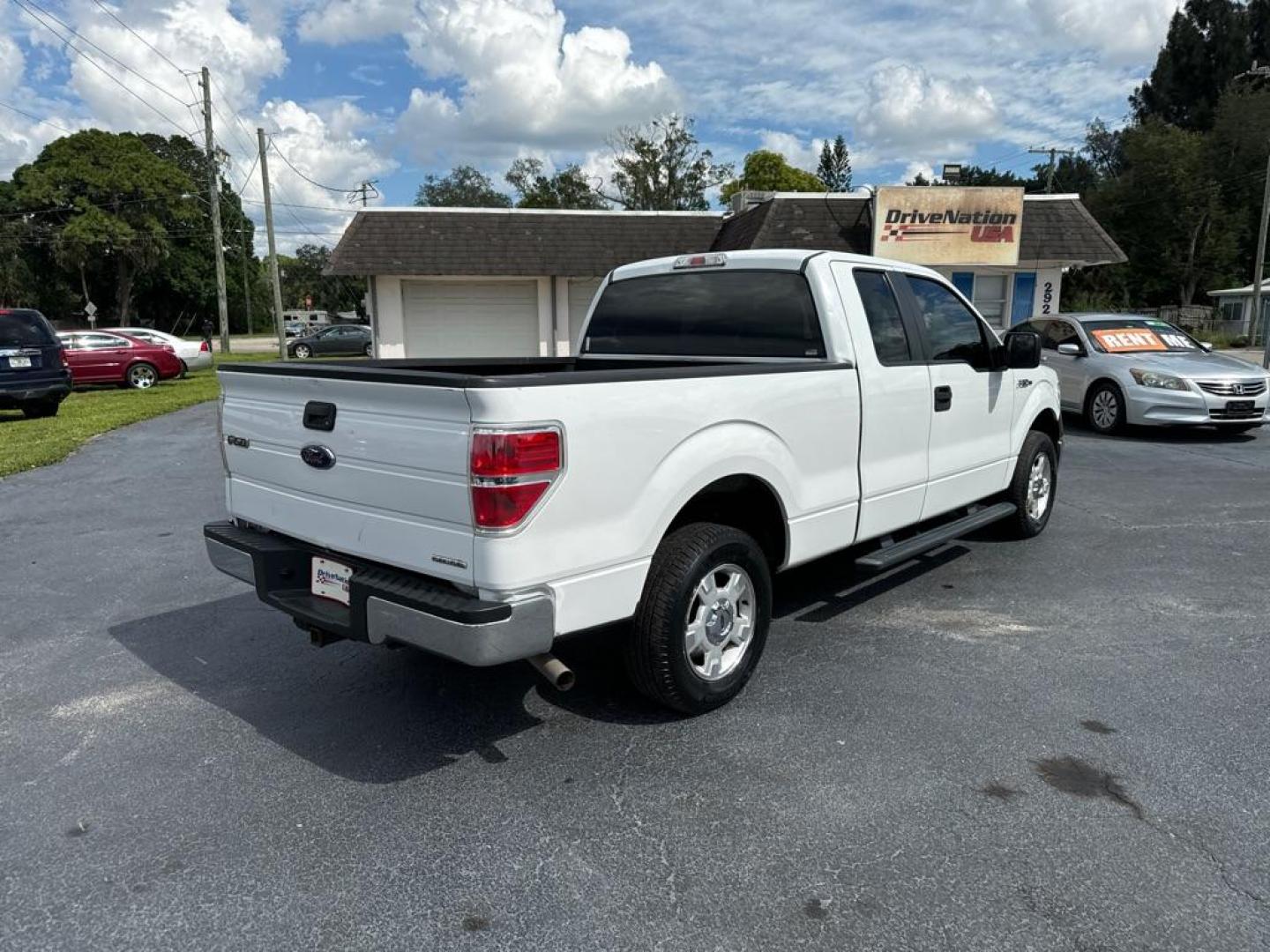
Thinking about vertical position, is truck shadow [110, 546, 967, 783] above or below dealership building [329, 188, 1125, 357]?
below

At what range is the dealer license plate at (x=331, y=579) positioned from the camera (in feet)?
10.8

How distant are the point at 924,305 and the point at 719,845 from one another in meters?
3.39

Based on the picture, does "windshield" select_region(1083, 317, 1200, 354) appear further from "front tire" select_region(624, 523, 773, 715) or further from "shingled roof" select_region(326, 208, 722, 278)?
"shingled roof" select_region(326, 208, 722, 278)

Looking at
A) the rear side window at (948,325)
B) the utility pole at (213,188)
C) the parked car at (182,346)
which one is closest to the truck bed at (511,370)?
the rear side window at (948,325)

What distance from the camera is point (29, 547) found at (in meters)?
6.56

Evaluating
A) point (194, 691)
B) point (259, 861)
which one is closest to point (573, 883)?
point (259, 861)

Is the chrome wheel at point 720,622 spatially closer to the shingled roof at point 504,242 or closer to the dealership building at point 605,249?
the dealership building at point 605,249

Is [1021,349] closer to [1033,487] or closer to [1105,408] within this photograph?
[1033,487]

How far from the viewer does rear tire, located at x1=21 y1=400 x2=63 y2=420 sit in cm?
1422

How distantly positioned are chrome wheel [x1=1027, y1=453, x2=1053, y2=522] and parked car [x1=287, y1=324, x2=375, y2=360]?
34769 millimetres

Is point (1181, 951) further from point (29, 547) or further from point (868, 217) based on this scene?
point (868, 217)

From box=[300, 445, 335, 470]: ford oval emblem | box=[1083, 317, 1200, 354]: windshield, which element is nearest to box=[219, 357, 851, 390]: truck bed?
box=[300, 445, 335, 470]: ford oval emblem

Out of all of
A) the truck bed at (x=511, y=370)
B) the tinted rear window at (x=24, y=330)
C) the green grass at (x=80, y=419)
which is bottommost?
the green grass at (x=80, y=419)

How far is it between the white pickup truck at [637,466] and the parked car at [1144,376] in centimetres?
638
